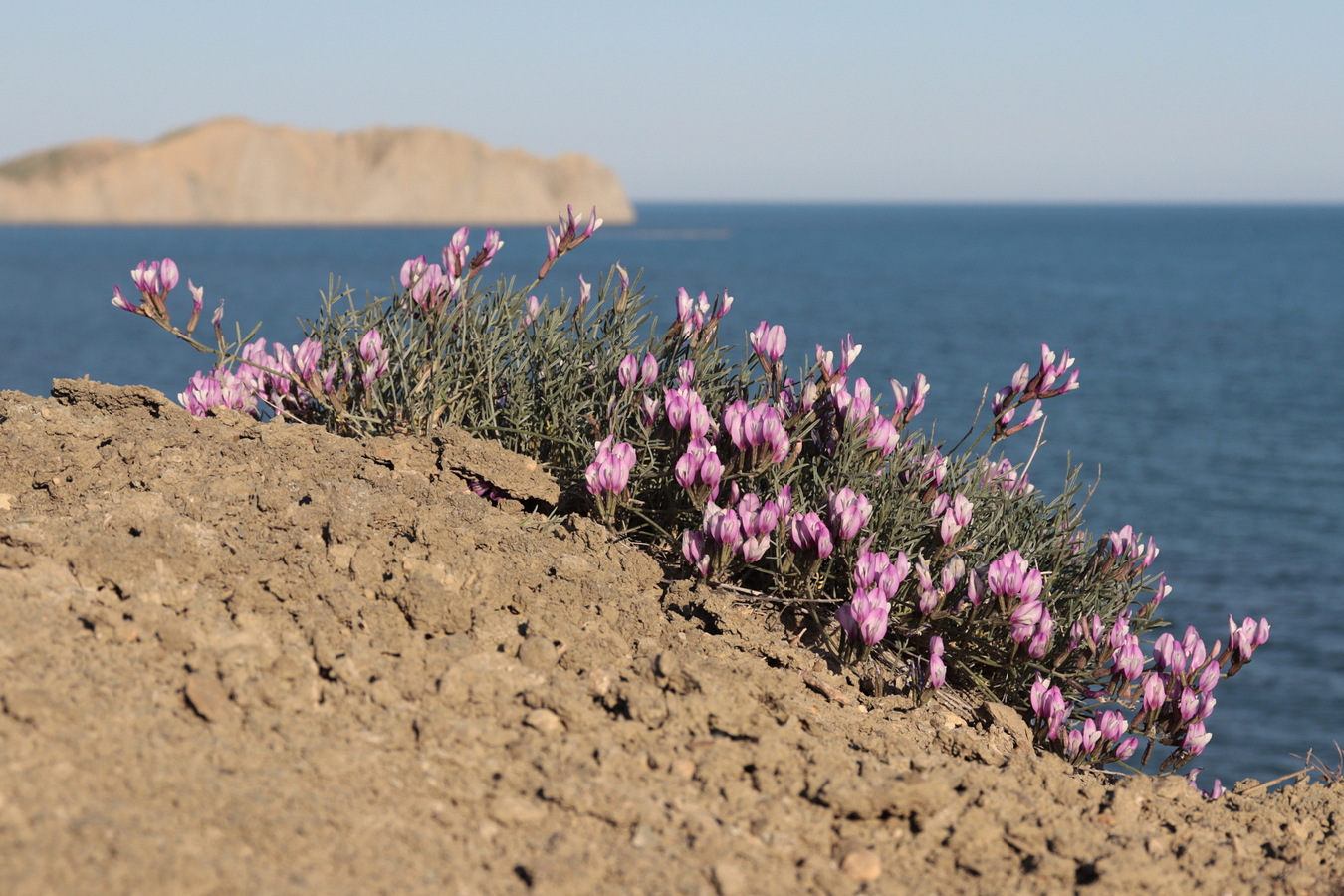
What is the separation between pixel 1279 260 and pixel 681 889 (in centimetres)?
11582

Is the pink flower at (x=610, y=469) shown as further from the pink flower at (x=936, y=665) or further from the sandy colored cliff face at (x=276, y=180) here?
the sandy colored cliff face at (x=276, y=180)

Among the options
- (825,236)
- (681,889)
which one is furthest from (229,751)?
(825,236)

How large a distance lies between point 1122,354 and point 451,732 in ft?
143

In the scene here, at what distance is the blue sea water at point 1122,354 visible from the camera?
51.2 feet

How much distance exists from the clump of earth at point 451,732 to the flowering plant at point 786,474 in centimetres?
22

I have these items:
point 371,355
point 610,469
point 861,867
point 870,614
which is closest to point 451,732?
point 861,867

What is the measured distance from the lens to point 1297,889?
9.11 ft

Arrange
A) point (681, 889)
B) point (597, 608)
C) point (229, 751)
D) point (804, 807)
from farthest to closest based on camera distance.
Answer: point (597, 608) < point (804, 807) < point (229, 751) < point (681, 889)

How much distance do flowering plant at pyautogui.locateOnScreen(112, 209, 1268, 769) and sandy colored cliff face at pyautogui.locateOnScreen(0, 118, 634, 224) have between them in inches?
5539

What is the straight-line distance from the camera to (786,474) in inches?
162

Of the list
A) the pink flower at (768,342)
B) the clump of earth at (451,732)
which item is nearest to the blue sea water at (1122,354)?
the clump of earth at (451,732)

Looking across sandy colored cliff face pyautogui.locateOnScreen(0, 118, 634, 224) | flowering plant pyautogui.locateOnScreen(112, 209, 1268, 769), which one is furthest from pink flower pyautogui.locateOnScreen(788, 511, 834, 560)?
sandy colored cliff face pyautogui.locateOnScreen(0, 118, 634, 224)

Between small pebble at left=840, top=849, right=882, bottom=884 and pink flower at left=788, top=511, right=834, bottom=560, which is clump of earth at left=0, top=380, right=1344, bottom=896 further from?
pink flower at left=788, top=511, right=834, bottom=560

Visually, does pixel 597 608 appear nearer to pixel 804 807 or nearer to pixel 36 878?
pixel 804 807
